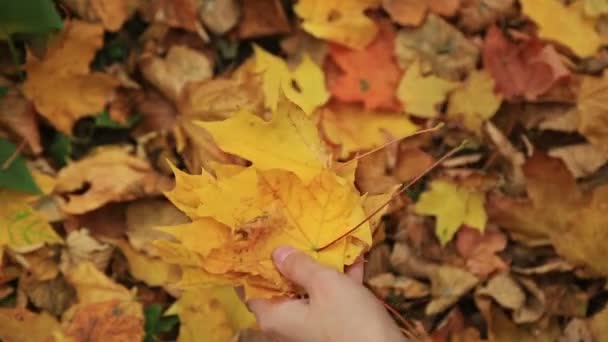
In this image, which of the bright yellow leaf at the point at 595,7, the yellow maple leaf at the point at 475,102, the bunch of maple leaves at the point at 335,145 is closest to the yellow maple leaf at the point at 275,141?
the bunch of maple leaves at the point at 335,145

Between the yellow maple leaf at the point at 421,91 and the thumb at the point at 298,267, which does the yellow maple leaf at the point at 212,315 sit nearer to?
the thumb at the point at 298,267

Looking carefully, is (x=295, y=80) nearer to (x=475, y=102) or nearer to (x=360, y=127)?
(x=360, y=127)

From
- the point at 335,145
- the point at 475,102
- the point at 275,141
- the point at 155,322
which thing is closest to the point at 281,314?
the point at 275,141

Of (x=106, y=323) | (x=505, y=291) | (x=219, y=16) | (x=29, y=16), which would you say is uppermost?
(x=29, y=16)

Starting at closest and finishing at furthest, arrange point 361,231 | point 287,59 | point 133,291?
point 361,231 < point 133,291 < point 287,59

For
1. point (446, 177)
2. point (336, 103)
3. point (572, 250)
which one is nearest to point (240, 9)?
point (336, 103)

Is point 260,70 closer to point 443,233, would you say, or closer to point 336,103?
point 336,103
